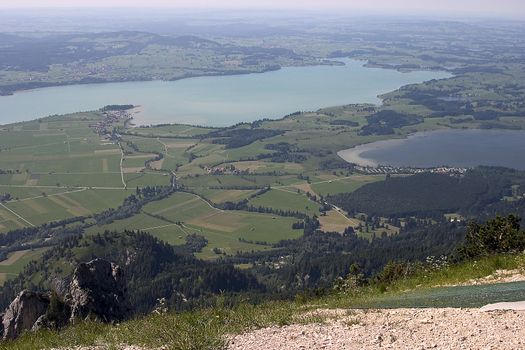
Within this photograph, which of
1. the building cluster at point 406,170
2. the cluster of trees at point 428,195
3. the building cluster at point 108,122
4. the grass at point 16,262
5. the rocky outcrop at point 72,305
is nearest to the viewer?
the rocky outcrop at point 72,305

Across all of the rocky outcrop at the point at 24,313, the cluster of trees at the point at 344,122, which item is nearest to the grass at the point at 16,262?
the rocky outcrop at the point at 24,313

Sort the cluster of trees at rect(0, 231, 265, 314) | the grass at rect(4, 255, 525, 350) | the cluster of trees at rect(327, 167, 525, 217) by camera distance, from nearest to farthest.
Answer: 1. the grass at rect(4, 255, 525, 350)
2. the cluster of trees at rect(0, 231, 265, 314)
3. the cluster of trees at rect(327, 167, 525, 217)

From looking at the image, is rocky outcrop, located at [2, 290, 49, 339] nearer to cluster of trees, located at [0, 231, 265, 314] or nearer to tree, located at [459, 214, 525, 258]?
tree, located at [459, 214, 525, 258]

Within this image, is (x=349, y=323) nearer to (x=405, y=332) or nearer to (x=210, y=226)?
(x=405, y=332)

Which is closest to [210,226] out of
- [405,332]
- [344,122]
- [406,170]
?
[406,170]

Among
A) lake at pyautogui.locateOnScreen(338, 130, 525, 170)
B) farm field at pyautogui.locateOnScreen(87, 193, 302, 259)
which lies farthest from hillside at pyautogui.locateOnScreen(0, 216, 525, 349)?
lake at pyautogui.locateOnScreen(338, 130, 525, 170)

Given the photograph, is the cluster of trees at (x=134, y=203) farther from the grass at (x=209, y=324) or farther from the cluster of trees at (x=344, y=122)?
the grass at (x=209, y=324)

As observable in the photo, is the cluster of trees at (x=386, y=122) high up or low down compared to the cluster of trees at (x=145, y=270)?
up
